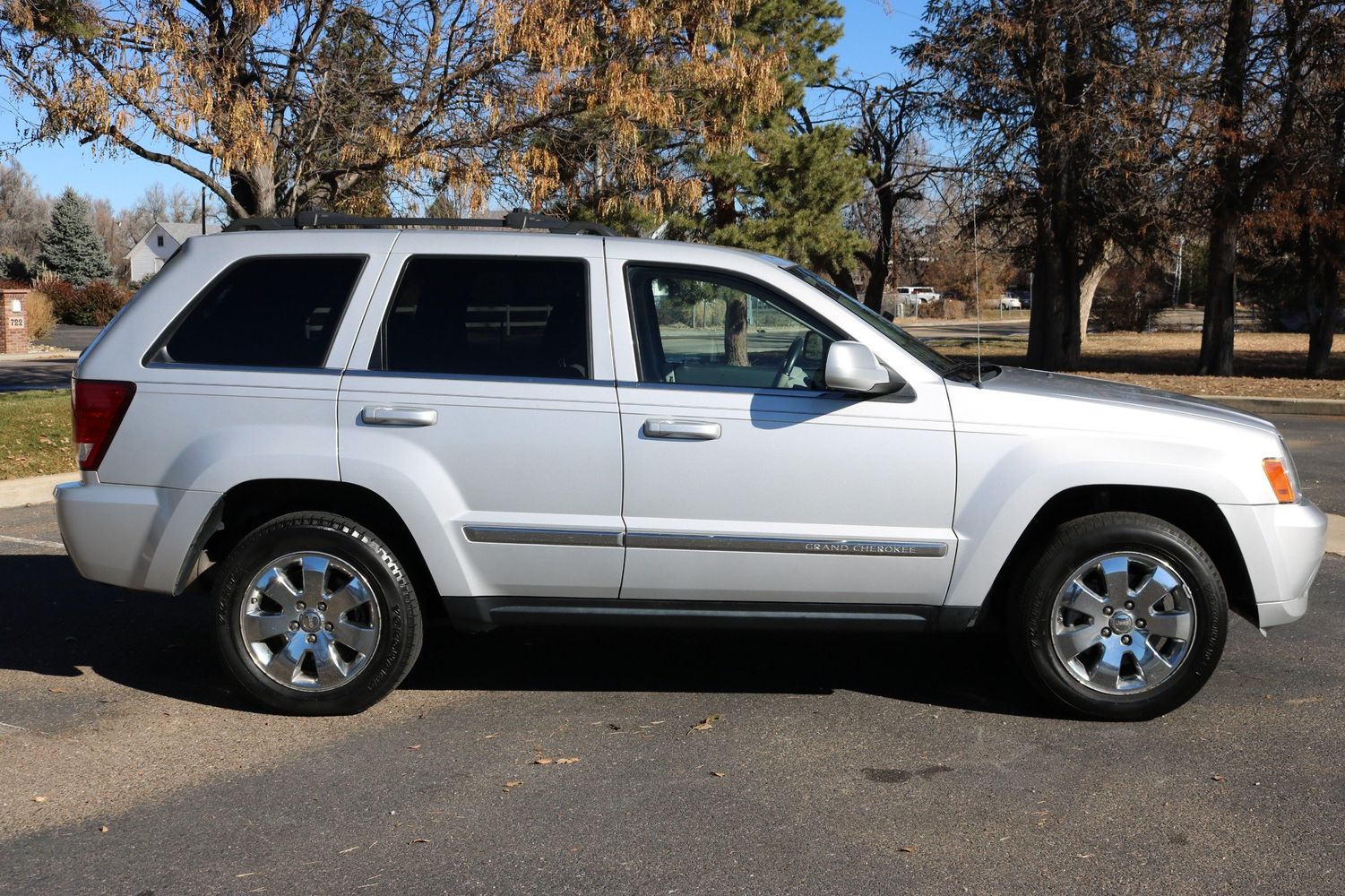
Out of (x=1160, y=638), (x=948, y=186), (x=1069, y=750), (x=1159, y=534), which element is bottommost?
(x=1069, y=750)

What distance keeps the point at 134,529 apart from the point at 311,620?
80 cm

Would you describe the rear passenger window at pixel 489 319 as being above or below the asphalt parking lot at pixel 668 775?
above

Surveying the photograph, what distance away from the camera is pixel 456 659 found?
604 cm

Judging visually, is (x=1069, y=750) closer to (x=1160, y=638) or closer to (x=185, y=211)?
(x=1160, y=638)

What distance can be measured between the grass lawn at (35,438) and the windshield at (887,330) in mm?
8989

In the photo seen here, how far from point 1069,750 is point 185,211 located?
141388 millimetres

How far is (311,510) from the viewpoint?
17.2ft

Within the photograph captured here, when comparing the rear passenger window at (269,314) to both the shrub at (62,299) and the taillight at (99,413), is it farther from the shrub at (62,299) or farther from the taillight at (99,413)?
the shrub at (62,299)

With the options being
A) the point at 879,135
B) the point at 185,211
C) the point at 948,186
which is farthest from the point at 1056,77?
the point at 185,211

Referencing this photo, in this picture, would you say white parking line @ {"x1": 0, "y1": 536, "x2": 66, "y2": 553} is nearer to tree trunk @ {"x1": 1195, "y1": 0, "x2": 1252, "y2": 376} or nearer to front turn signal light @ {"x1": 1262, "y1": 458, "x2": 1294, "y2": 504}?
front turn signal light @ {"x1": 1262, "y1": 458, "x2": 1294, "y2": 504}

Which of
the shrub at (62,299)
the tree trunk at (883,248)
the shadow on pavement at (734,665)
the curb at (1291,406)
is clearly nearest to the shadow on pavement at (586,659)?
the shadow on pavement at (734,665)

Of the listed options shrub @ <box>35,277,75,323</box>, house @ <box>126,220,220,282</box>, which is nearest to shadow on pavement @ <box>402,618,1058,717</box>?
shrub @ <box>35,277,75,323</box>

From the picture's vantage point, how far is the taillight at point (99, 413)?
5.13 meters

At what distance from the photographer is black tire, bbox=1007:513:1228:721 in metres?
4.94
